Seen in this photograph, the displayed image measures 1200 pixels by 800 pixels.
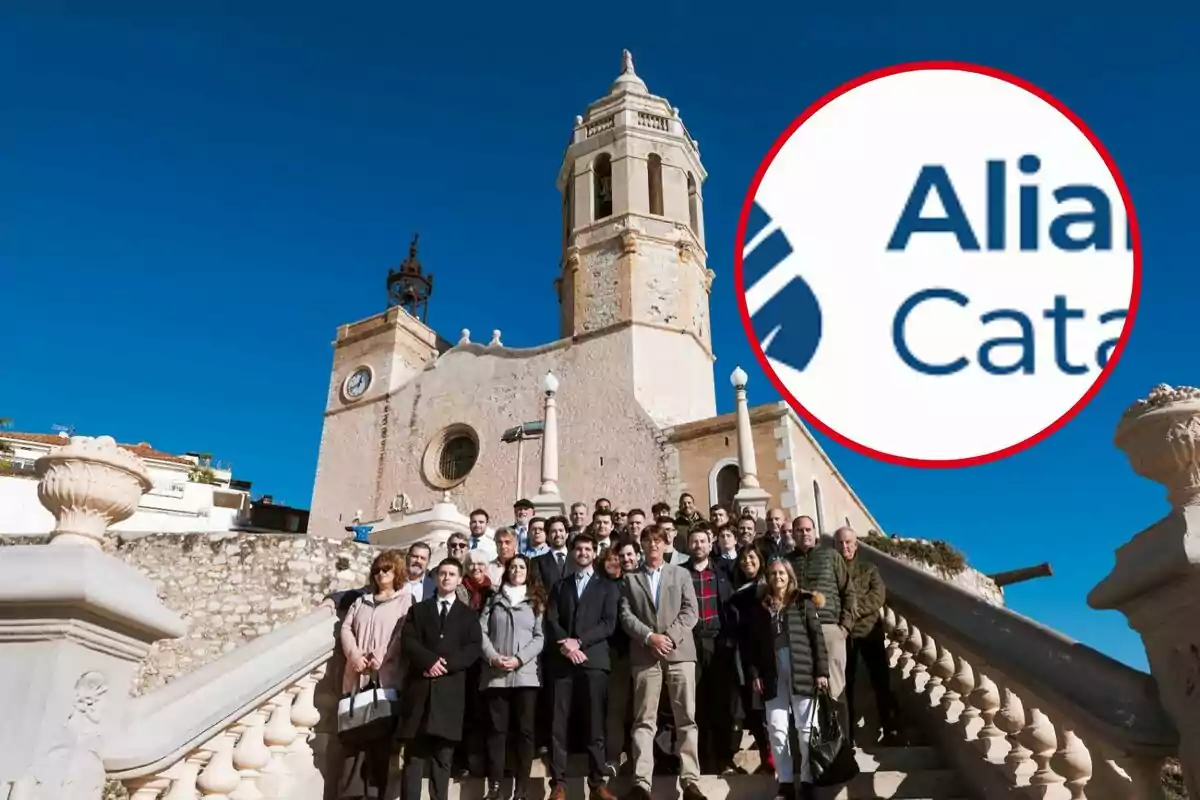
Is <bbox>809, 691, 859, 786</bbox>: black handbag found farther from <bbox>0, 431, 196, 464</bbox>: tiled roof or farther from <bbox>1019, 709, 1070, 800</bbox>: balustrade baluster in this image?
<bbox>0, 431, 196, 464</bbox>: tiled roof

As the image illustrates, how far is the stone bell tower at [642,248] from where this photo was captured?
21.0 metres

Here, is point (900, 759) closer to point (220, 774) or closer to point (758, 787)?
point (758, 787)

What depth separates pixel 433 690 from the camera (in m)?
4.42

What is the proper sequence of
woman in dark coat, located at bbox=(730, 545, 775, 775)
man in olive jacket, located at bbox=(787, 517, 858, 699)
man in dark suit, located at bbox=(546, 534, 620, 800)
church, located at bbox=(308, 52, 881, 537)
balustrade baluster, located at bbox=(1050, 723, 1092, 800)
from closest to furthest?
balustrade baluster, located at bbox=(1050, 723, 1092, 800) → man in dark suit, located at bbox=(546, 534, 620, 800) → woman in dark coat, located at bbox=(730, 545, 775, 775) → man in olive jacket, located at bbox=(787, 517, 858, 699) → church, located at bbox=(308, 52, 881, 537)

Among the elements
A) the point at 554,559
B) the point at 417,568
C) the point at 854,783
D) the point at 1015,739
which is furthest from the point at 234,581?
the point at 1015,739

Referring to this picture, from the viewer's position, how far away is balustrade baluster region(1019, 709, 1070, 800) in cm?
348

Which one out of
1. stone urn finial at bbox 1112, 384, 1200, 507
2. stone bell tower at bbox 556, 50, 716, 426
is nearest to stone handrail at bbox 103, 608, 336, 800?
stone urn finial at bbox 1112, 384, 1200, 507

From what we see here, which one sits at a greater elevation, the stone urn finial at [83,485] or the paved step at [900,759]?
the stone urn finial at [83,485]

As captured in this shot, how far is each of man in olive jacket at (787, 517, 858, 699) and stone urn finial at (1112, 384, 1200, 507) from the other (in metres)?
2.27

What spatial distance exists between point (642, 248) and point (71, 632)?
66.0ft

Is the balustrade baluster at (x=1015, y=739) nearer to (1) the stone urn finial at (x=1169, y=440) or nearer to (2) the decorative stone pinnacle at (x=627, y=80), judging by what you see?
(1) the stone urn finial at (x=1169, y=440)

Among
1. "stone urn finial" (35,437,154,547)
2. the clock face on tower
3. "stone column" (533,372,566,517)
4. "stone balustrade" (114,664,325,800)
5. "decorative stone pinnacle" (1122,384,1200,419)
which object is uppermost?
the clock face on tower

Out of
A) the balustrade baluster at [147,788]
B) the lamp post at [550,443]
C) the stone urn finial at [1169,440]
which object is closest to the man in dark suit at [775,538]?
the stone urn finial at [1169,440]

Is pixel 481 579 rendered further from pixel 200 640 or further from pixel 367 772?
pixel 200 640
